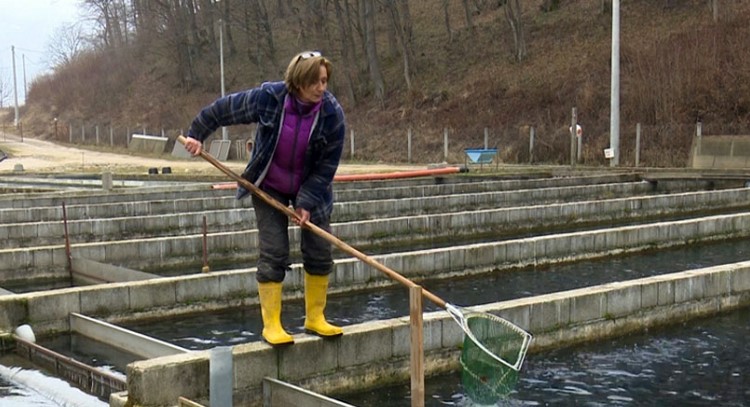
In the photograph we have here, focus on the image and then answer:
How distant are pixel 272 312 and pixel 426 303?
16.8 ft

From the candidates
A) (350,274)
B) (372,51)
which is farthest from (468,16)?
(350,274)

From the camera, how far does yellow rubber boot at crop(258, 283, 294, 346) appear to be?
20.1 ft

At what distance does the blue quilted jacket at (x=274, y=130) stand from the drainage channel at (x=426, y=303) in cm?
320

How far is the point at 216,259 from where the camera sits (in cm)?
1414

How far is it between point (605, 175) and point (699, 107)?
11567 mm

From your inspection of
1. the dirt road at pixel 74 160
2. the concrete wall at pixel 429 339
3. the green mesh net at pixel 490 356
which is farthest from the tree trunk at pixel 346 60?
the green mesh net at pixel 490 356

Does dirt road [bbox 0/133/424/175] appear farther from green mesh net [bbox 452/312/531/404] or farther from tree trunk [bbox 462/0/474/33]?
green mesh net [bbox 452/312/531/404]

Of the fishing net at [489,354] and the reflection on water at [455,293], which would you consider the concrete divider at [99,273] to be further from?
the fishing net at [489,354]

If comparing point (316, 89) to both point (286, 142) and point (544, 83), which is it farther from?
point (544, 83)

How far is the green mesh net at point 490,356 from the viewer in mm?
5910

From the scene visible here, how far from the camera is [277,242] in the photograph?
598 cm

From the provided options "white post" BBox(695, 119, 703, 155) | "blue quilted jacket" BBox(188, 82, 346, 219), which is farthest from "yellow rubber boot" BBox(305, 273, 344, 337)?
"white post" BBox(695, 119, 703, 155)

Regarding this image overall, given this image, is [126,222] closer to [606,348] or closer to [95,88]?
[606,348]

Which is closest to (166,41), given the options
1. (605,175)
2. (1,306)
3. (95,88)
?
(95,88)
